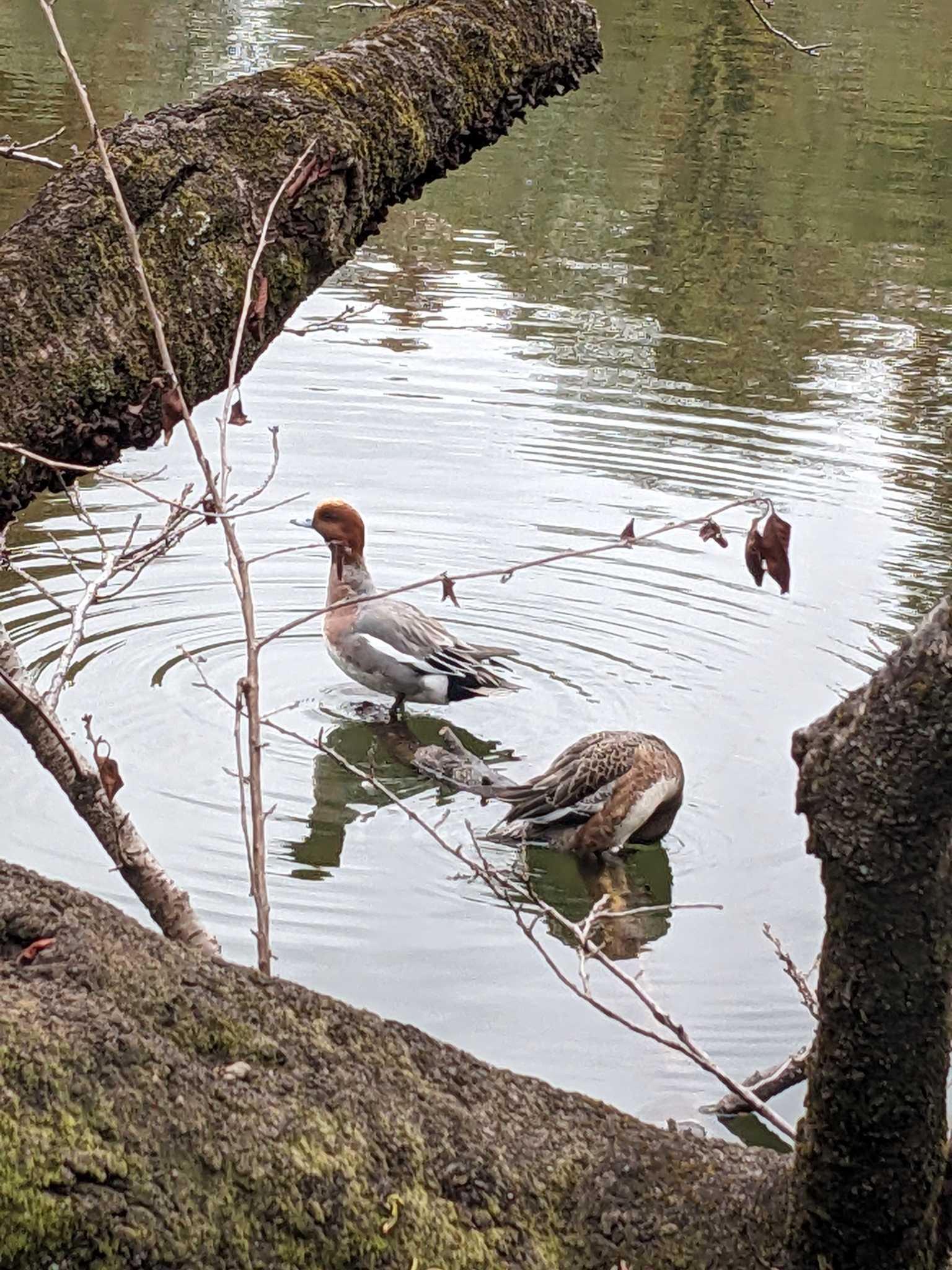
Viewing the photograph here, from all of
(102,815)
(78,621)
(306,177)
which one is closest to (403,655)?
(78,621)

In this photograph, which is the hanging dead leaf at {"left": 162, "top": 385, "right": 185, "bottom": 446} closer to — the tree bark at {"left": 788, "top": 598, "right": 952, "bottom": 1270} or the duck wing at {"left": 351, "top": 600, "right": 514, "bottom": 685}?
the tree bark at {"left": 788, "top": 598, "right": 952, "bottom": 1270}

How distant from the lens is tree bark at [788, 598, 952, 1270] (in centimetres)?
188

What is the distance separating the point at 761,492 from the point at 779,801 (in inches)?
147

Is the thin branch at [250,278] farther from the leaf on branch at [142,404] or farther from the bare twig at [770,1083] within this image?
the bare twig at [770,1083]

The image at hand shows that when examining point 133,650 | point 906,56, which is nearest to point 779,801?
point 133,650

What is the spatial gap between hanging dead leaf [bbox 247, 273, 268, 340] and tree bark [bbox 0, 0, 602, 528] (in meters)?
0.01

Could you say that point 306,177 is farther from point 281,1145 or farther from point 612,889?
point 612,889

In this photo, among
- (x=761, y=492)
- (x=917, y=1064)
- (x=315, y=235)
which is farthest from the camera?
(x=761, y=492)

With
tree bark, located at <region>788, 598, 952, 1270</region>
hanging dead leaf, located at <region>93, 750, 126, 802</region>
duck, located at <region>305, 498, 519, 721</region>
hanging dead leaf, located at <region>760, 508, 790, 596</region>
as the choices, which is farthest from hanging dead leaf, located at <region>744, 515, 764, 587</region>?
duck, located at <region>305, 498, 519, 721</region>

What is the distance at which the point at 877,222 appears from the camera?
18109 mm

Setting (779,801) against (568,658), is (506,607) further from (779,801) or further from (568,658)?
(779,801)

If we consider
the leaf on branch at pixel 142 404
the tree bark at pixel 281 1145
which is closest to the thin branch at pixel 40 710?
the leaf on branch at pixel 142 404

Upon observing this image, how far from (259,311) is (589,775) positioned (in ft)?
12.8

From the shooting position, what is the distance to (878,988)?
1946 mm
